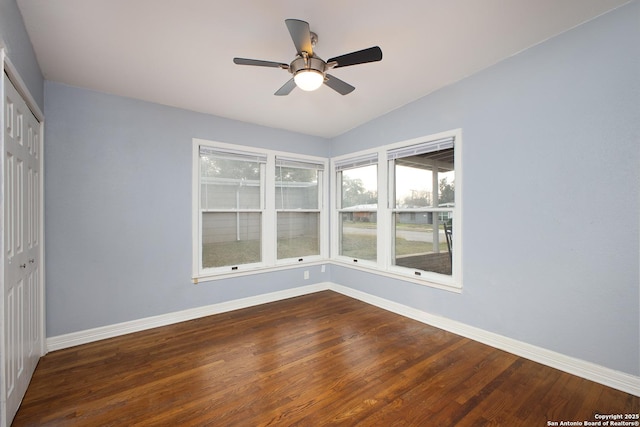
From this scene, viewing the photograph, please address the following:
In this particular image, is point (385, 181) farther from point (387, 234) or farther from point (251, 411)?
point (251, 411)

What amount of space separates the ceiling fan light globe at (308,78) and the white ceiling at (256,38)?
42 centimetres

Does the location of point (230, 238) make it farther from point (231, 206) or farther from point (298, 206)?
point (298, 206)

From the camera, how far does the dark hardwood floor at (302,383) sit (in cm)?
179

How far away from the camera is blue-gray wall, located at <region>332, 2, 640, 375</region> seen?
2033mm

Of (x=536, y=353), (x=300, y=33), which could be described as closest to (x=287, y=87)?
(x=300, y=33)

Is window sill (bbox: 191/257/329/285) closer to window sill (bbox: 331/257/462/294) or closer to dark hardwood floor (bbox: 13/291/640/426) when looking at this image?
window sill (bbox: 331/257/462/294)

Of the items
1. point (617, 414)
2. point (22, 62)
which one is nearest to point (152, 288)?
point (22, 62)

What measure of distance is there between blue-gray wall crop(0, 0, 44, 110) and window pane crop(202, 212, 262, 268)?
74.9 inches

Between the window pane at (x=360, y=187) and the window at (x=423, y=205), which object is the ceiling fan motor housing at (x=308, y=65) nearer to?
the window at (x=423, y=205)

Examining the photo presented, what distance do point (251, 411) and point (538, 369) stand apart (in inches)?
93.3

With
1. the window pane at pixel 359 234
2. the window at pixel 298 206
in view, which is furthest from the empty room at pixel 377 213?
the window at pixel 298 206

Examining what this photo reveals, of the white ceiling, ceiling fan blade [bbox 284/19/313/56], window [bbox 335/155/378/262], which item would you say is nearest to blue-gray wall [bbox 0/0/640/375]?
the white ceiling

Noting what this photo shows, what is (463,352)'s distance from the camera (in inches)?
102

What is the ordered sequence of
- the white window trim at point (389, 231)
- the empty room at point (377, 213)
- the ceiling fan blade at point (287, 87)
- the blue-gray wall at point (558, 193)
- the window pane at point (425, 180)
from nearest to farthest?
the empty room at point (377, 213) → the blue-gray wall at point (558, 193) → the ceiling fan blade at point (287, 87) → the white window trim at point (389, 231) → the window pane at point (425, 180)
